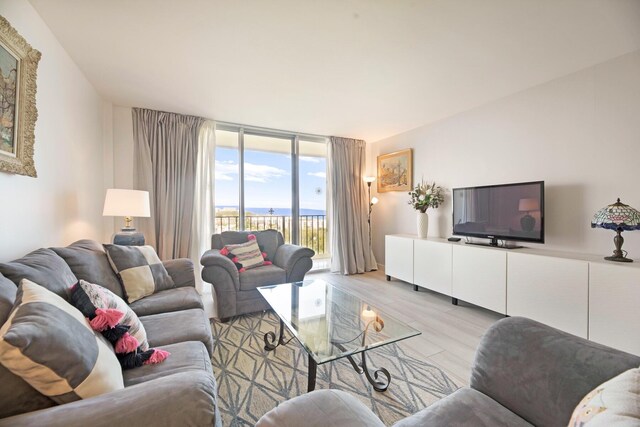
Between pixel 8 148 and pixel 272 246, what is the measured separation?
2.31 m

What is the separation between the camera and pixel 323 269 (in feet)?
14.9

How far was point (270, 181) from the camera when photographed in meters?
4.12

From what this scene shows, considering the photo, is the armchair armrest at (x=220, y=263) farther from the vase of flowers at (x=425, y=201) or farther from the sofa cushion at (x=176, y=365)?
the vase of flowers at (x=425, y=201)

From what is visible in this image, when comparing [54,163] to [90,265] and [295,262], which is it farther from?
[295,262]

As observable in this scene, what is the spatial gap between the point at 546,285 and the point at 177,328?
9.31ft

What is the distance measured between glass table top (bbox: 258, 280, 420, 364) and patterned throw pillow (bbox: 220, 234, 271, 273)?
2.35 feet

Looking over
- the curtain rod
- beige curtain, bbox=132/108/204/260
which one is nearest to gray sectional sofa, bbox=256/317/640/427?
beige curtain, bbox=132/108/204/260

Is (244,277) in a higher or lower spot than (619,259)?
lower

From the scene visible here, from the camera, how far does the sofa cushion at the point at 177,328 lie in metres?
1.35

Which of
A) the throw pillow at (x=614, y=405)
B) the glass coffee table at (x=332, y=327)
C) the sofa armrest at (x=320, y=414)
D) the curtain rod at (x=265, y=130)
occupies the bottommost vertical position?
the glass coffee table at (x=332, y=327)

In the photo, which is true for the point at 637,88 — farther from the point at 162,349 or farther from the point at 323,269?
the point at 323,269

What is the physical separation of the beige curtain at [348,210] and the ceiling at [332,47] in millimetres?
1446

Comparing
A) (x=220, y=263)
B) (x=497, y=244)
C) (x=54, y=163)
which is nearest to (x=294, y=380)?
(x=220, y=263)

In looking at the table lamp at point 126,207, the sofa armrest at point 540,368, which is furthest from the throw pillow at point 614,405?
the table lamp at point 126,207
